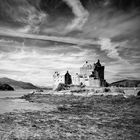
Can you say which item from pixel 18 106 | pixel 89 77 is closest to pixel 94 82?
pixel 89 77

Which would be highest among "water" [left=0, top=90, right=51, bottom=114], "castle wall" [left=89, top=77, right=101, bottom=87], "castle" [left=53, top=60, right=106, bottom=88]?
"castle" [left=53, top=60, right=106, bottom=88]

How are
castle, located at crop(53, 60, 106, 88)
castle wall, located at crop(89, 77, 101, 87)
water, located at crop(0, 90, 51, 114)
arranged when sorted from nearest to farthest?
water, located at crop(0, 90, 51, 114), castle wall, located at crop(89, 77, 101, 87), castle, located at crop(53, 60, 106, 88)

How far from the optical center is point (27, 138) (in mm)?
9695

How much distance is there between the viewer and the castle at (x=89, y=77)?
71.7 metres

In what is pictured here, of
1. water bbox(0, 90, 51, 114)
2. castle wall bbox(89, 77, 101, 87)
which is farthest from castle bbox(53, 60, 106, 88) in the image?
water bbox(0, 90, 51, 114)

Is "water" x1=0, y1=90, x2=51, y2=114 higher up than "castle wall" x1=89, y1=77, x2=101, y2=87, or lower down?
lower down

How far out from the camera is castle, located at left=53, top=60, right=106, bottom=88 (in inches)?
2824

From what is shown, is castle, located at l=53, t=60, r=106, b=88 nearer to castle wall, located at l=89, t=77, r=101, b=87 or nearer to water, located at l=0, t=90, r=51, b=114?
castle wall, located at l=89, t=77, r=101, b=87

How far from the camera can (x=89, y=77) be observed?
73.6 meters

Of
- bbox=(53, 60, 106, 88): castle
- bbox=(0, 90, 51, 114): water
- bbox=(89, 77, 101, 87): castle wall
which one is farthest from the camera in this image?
bbox=(53, 60, 106, 88): castle

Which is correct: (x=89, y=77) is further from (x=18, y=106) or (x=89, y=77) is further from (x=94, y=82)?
(x=18, y=106)

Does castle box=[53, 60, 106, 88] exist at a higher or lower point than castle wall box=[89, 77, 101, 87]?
higher

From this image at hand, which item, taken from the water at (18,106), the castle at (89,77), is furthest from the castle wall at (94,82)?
the water at (18,106)

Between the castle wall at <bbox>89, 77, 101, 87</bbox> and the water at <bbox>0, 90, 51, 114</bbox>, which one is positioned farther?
the castle wall at <bbox>89, 77, 101, 87</bbox>
